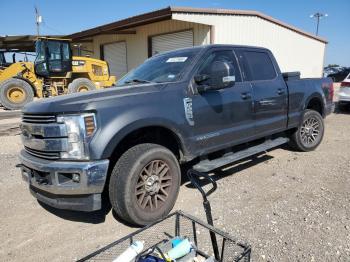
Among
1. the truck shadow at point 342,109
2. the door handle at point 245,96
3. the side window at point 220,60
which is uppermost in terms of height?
the side window at point 220,60

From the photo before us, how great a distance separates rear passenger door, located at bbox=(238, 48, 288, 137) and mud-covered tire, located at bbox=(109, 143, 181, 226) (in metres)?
1.87

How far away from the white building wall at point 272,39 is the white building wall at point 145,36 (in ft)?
2.45

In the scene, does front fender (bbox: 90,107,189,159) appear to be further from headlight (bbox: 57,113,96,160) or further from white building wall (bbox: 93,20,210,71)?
white building wall (bbox: 93,20,210,71)

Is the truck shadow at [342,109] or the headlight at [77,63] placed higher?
the headlight at [77,63]

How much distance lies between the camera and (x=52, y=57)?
1312 cm

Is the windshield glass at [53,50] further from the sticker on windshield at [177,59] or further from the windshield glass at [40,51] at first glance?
the sticker on windshield at [177,59]

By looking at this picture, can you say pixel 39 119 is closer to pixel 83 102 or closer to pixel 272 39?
pixel 83 102

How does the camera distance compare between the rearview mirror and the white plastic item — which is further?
the rearview mirror

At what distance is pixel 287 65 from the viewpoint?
62.7ft

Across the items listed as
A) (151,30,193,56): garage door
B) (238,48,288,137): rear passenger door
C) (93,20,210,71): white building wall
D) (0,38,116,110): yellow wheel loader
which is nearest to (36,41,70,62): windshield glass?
(0,38,116,110): yellow wheel loader

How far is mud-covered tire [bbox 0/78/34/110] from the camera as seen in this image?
12398 mm

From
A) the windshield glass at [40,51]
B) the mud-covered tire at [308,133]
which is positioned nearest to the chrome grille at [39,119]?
the mud-covered tire at [308,133]

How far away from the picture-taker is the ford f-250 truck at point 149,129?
315 centimetres

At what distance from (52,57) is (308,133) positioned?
10726 millimetres
